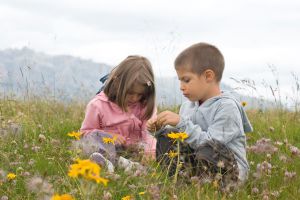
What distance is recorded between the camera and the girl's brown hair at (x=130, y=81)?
5.50 m

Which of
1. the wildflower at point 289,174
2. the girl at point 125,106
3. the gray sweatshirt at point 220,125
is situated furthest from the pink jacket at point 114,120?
the wildflower at point 289,174

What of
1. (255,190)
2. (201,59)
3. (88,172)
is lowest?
(255,190)

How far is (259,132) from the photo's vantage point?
6.52m

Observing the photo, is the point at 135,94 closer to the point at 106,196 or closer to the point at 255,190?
the point at 255,190

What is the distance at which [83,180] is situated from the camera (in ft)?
6.41

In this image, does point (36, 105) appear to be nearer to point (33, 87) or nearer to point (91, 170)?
point (33, 87)

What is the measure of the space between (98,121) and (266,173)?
1.90 m

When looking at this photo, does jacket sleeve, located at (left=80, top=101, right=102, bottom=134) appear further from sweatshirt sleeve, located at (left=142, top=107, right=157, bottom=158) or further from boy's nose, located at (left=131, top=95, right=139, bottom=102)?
sweatshirt sleeve, located at (left=142, top=107, right=157, bottom=158)

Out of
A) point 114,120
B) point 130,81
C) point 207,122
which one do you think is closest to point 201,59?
point 207,122

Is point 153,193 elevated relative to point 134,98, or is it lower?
lower

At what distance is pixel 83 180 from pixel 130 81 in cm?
353

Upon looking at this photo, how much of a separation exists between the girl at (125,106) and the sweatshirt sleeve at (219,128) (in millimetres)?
857

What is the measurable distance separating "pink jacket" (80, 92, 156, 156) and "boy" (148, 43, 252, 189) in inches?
31.4

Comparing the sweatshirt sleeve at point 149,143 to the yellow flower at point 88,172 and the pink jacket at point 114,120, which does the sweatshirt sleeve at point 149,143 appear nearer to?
the pink jacket at point 114,120
